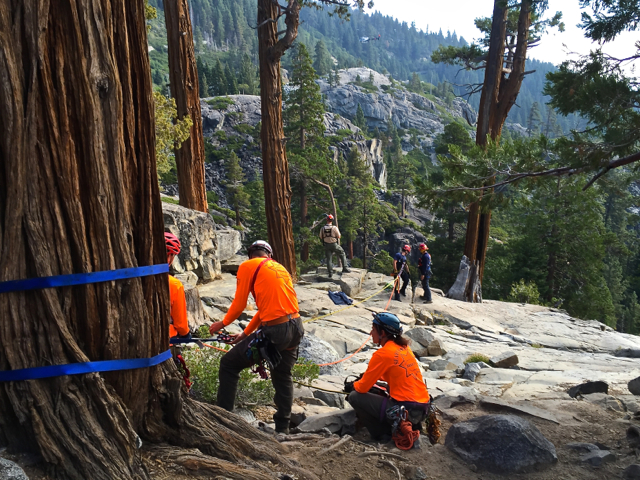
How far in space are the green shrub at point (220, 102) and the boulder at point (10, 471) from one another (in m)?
75.6

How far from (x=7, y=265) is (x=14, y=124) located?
678 mm

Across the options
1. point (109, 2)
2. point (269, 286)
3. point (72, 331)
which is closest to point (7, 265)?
point (72, 331)

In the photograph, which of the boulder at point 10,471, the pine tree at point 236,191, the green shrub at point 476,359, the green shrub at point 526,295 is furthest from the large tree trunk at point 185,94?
the pine tree at point 236,191

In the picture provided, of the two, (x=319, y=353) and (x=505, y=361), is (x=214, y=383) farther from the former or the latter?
(x=505, y=361)

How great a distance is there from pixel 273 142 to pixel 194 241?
3.63 metres

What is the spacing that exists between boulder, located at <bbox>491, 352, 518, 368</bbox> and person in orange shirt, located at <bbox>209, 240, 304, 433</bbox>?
565 cm

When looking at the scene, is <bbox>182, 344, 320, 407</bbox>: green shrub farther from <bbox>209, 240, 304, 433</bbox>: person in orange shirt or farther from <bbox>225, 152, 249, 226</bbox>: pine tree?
<bbox>225, 152, 249, 226</bbox>: pine tree

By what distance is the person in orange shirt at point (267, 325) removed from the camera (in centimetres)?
402

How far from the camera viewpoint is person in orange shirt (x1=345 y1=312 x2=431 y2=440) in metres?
4.24

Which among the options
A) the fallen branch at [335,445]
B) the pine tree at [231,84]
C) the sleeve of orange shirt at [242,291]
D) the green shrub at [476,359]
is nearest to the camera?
the fallen branch at [335,445]

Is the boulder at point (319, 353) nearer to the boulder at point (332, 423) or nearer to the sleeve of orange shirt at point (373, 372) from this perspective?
the boulder at point (332, 423)

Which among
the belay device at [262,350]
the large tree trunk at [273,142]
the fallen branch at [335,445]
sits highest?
the large tree trunk at [273,142]

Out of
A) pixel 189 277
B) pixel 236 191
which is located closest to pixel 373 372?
pixel 189 277

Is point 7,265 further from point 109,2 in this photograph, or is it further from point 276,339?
point 276,339
